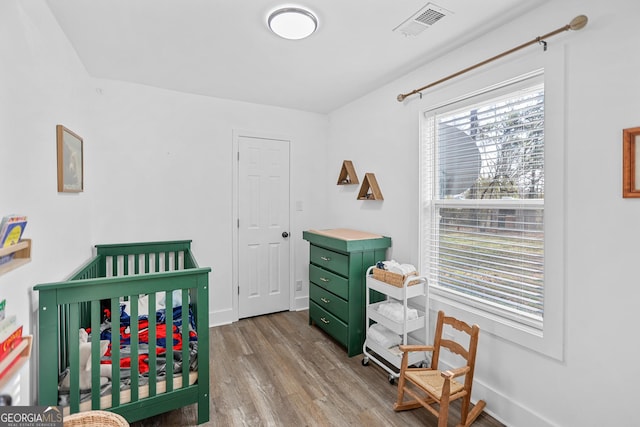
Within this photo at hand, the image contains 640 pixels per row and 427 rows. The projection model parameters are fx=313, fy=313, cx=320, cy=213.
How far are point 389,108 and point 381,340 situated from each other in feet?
6.57

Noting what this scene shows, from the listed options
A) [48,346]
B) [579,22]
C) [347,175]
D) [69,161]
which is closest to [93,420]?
[48,346]

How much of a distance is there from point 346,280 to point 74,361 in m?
1.85

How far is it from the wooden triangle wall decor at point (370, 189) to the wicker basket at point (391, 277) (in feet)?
2.44

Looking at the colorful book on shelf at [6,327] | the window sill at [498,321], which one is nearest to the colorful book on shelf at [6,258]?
the colorful book on shelf at [6,327]

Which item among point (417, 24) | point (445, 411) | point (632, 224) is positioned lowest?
point (445, 411)

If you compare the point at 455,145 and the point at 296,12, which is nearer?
the point at 296,12

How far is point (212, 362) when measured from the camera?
2584mm

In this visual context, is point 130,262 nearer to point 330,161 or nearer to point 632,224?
point 330,161

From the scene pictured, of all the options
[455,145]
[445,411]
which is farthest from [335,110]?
[445,411]

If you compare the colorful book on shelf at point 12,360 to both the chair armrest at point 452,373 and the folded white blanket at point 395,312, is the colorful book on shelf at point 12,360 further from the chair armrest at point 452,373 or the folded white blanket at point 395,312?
the folded white blanket at point 395,312

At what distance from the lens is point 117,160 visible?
2.88m

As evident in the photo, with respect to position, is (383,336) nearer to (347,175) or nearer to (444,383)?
(444,383)

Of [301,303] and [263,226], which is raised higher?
[263,226]

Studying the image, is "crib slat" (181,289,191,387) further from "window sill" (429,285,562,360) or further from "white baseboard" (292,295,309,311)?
"white baseboard" (292,295,309,311)
